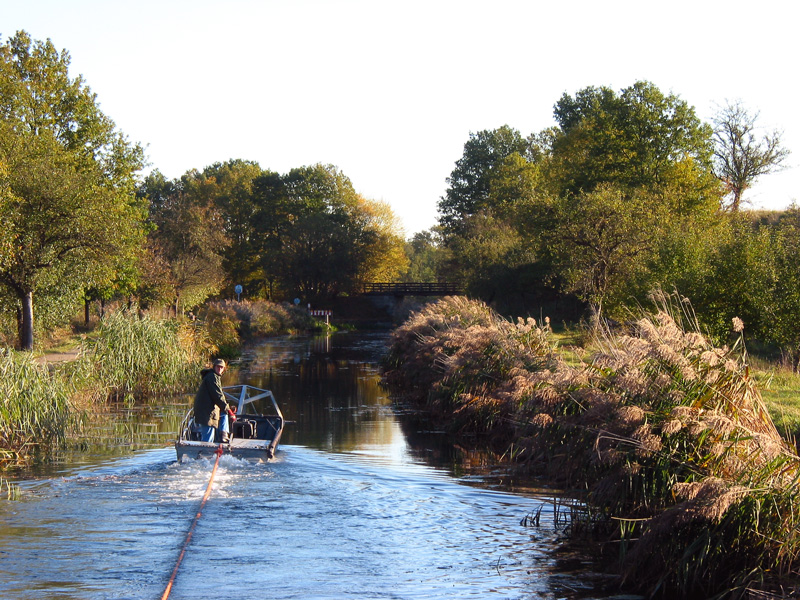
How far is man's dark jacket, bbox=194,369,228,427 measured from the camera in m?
14.6

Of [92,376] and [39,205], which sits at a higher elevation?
[39,205]

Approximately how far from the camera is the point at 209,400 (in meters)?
14.8

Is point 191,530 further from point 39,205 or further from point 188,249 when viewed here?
point 188,249

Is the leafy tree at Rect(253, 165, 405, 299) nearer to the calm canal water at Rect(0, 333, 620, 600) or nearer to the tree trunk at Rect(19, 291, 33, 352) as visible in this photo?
the tree trunk at Rect(19, 291, 33, 352)

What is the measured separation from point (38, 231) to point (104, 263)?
8.06ft

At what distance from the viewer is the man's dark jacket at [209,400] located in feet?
47.8

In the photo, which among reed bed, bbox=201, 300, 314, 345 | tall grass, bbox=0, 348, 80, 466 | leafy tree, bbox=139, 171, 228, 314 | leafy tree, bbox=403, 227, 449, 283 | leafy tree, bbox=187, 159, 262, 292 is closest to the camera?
tall grass, bbox=0, 348, 80, 466

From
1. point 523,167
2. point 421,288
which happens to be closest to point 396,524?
point 421,288

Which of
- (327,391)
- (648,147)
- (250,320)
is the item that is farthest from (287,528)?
(250,320)

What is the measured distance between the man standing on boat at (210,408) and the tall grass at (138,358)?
7470 millimetres

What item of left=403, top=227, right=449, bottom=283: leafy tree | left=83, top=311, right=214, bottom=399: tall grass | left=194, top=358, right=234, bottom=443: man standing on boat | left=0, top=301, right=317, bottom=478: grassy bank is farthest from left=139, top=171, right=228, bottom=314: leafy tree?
left=403, top=227, right=449, bottom=283: leafy tree

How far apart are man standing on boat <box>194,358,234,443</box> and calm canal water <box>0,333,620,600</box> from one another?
91cm

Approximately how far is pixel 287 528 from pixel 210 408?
174 inches

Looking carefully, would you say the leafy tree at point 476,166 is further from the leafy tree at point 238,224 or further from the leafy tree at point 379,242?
the leafy tree at point 238,224
